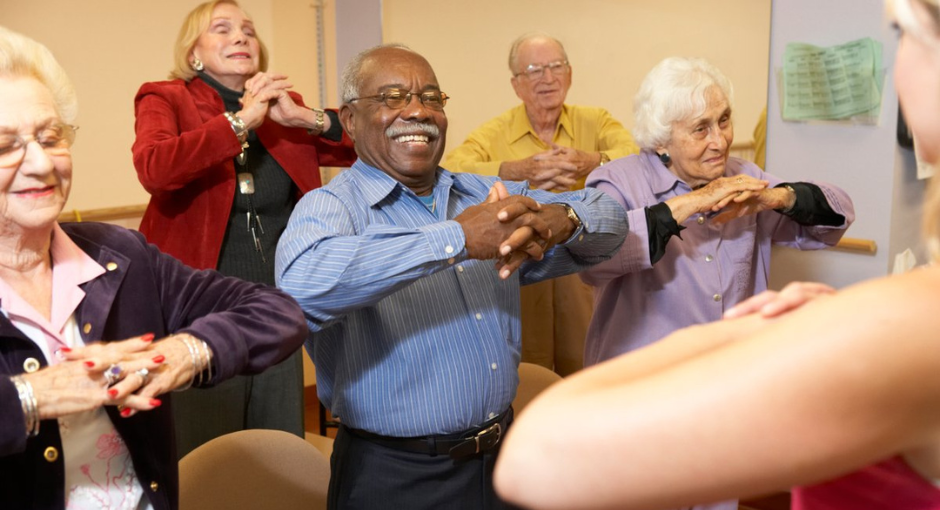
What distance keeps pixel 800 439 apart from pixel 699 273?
6.23 ft

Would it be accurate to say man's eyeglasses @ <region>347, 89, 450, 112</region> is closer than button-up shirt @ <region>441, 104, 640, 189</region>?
Yes

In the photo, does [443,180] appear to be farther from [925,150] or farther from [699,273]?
[925,150]

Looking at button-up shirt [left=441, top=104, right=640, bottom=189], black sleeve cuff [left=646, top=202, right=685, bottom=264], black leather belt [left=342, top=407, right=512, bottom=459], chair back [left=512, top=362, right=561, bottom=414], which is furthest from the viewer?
button-up shirt [left=441, top=104, right=640, bottom=189]

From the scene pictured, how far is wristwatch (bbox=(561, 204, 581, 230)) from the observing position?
6.46 ft

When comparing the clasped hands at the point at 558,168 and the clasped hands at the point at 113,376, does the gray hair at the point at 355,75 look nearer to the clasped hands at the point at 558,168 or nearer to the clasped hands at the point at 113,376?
the clasped hands at the point at 113,376

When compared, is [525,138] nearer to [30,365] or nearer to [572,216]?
[572,216]

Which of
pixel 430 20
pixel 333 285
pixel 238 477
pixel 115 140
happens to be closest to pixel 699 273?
pixel 333 285

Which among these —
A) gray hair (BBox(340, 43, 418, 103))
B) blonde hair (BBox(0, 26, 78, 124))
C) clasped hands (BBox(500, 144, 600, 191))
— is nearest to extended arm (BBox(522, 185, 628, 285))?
gray hair (BBox(340, 43, 418, 103))

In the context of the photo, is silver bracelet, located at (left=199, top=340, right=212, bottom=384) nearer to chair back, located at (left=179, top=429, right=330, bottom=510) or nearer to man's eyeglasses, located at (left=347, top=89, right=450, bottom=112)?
chair back, located at (left=179, top=429, right=330, bottom=510)

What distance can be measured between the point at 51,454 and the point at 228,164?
1541 mm

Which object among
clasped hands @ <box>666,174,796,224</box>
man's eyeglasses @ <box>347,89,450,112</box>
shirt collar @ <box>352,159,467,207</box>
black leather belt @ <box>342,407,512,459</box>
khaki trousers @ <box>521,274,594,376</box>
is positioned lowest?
khaki trousers @ <box>521,274,594,376</box>

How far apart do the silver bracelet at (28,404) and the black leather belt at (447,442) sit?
78 cm

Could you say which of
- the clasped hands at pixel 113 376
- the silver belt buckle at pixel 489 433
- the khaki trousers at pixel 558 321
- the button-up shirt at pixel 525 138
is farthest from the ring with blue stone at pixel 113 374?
the khaki trousers at pixel 558 321

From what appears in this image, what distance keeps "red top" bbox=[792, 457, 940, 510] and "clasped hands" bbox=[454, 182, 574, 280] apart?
3.28 feet
